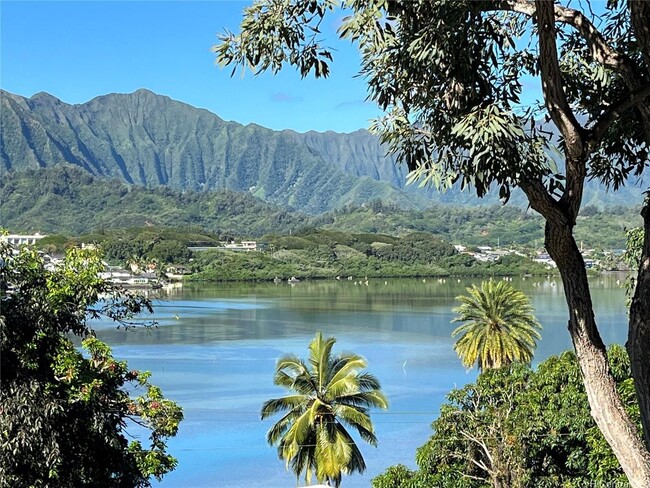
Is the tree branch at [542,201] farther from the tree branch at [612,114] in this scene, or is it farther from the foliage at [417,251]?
the foliage at [417,251]

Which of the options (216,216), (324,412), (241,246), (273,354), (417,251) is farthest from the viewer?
(216,216)

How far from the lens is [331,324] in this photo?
4612 centimetres

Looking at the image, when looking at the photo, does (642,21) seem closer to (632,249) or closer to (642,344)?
(642,344)

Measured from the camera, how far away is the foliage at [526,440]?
337 inches

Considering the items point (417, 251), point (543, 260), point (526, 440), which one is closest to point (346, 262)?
point (417, 251)

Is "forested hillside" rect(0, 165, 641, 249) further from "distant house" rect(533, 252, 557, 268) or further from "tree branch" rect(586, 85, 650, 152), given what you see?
"tree branch" rect(586, 85, 650, 152)

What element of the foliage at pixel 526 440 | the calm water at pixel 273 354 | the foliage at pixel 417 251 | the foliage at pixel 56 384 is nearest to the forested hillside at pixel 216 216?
the foliage at pixel 417 251

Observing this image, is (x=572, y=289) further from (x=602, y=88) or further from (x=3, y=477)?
(x=3, y=477)

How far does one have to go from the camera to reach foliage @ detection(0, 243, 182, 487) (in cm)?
512

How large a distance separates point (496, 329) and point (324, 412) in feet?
20.5

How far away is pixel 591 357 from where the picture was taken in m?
3.13

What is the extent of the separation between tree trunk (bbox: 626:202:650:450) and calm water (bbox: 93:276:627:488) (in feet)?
14.7

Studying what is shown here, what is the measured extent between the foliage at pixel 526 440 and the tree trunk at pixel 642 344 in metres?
5.24

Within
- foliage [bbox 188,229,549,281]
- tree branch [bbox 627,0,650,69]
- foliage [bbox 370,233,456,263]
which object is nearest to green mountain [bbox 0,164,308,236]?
foliage [bbox 188,229,549,281]
